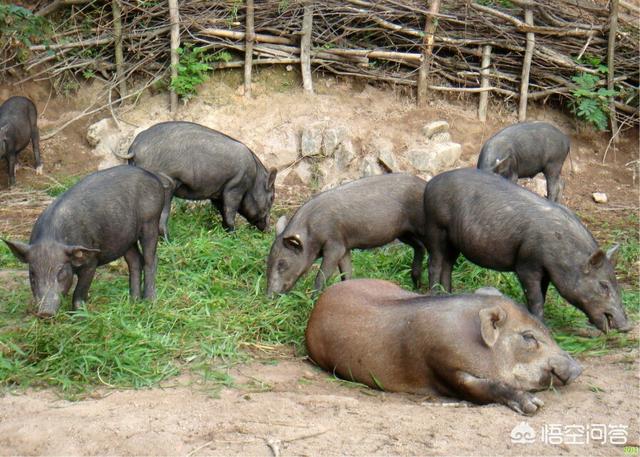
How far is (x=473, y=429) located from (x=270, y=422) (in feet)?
3.55

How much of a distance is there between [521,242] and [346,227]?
176cm

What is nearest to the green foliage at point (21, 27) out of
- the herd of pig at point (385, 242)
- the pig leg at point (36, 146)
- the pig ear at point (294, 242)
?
the pig leg at point (36, 146)

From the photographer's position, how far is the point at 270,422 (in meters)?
4.89

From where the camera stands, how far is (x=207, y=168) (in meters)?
9.77

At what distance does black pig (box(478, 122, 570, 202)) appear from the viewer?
1048 cm

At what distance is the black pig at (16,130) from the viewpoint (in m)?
11.9

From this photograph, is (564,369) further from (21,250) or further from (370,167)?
(370,167)

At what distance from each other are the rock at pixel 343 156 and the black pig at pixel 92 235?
4.85 metres

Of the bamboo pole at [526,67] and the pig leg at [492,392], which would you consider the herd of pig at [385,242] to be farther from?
the bamboo pole at [526,67]

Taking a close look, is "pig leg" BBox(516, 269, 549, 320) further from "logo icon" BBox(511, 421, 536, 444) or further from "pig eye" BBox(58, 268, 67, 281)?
"pig eye" BBox(58, 268, 67, 281)

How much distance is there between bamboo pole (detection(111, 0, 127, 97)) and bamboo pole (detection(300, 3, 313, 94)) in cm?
249

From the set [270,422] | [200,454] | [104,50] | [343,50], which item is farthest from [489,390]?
[104,50]

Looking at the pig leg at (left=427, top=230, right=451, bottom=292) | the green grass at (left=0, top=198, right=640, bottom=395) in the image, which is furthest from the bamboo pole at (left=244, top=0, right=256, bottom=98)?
the pig leg at (left=427, top=230, right=451, bottom=292)

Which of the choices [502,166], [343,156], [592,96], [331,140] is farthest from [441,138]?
[592,96]
